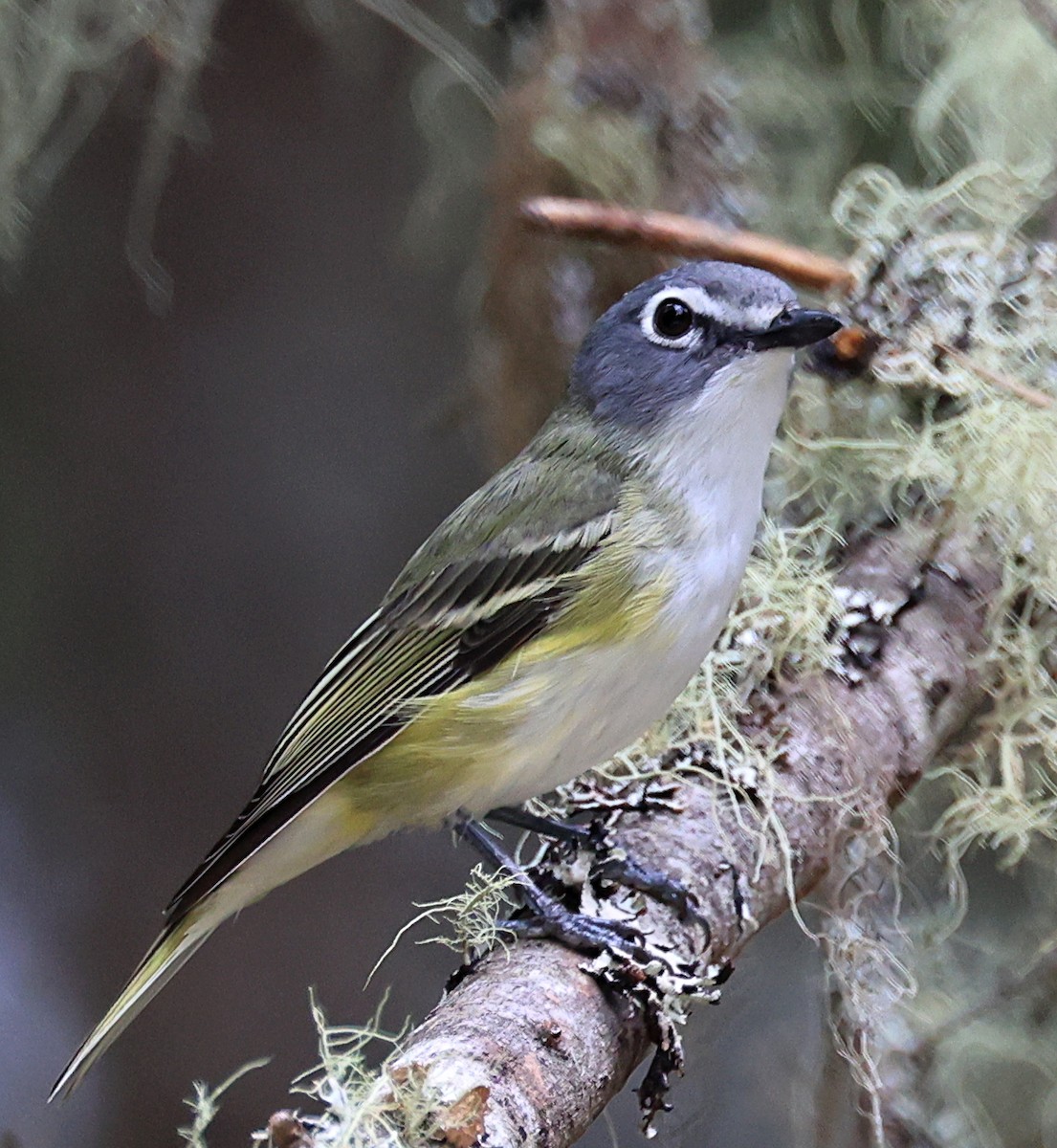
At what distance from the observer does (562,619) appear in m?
1.30

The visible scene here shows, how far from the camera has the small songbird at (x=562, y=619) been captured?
127 centimetres

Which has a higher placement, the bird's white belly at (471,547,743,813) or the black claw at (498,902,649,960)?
the bird's white belly at (471,547,743,813)

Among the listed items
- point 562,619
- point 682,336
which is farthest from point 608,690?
point 682,336

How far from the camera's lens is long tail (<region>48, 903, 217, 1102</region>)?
1284 millimetres

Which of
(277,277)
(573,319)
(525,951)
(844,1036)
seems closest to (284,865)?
(525,951)

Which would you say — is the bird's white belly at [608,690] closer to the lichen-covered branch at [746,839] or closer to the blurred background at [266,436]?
the lichen-covered branch at [746,839]

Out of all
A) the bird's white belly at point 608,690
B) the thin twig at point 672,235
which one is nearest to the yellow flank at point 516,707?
the bird's white belly at point 608,690

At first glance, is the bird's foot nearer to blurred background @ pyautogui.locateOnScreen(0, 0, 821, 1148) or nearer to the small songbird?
the small songbird

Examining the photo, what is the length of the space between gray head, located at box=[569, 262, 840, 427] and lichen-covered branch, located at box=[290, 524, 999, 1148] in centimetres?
33

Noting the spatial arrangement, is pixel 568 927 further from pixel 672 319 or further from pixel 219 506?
pixel 219 506

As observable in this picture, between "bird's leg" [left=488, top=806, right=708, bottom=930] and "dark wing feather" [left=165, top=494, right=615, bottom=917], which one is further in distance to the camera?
"dark wing feather" [left=165, top=494, right=615, bottom=917]

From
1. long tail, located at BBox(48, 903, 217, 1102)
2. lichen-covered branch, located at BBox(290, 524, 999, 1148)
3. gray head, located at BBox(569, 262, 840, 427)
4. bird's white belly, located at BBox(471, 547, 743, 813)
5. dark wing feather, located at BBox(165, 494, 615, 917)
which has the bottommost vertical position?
lichen-covered branch, located at BBox(290, 524, 999, 1148)

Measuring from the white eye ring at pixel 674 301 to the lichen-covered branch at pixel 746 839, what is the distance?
361 millimetres

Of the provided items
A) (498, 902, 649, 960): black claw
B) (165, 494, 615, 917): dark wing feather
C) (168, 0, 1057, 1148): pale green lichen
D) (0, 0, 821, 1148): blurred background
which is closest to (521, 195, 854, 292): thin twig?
(168, 0, 1057, 1148): pale green lichen
